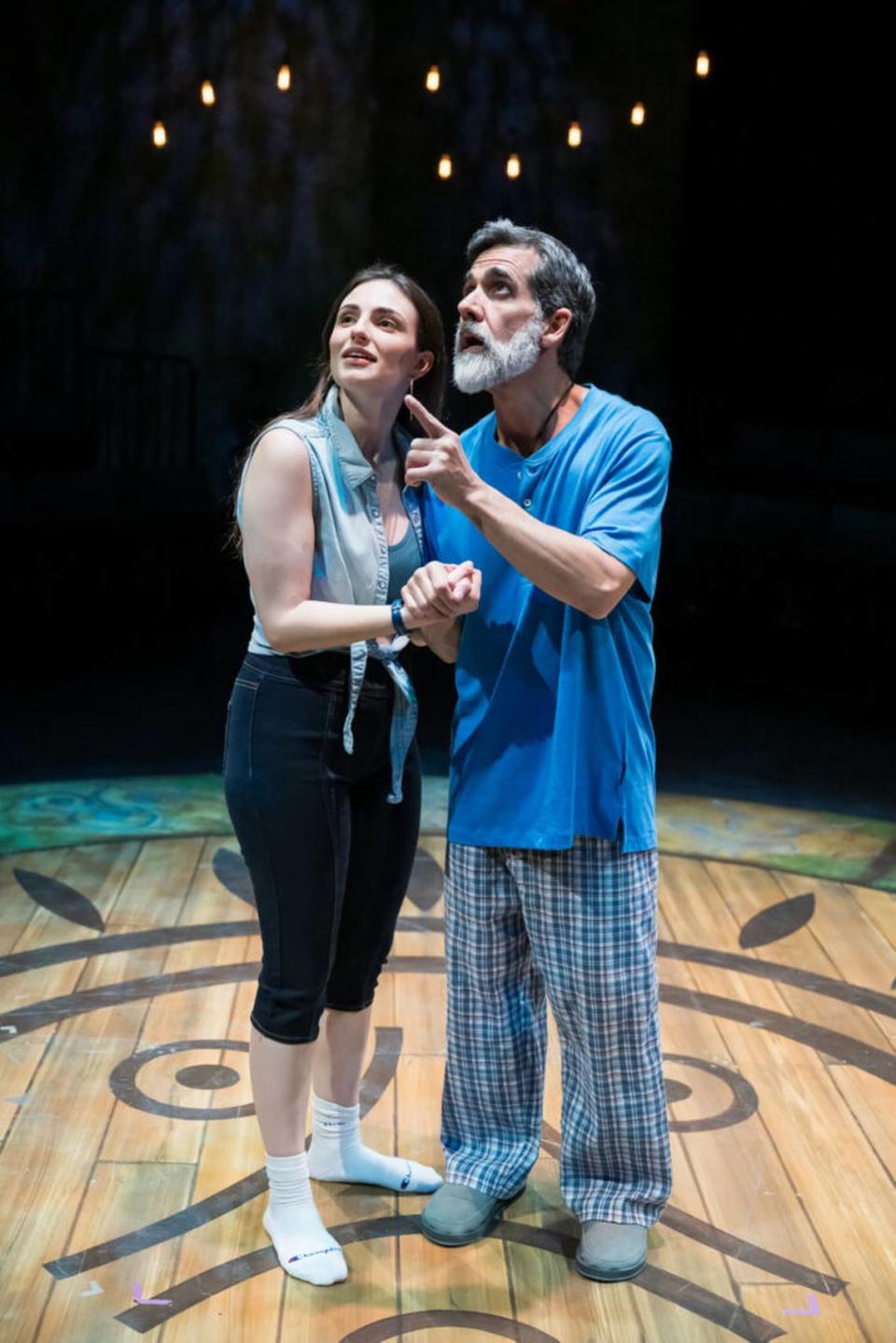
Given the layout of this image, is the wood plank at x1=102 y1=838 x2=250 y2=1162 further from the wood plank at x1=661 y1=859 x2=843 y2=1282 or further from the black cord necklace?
the black cord necklace

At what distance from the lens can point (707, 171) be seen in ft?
22.6

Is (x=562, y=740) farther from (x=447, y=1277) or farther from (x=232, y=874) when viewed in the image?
(x=232, y=874)

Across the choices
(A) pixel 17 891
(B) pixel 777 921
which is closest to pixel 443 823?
(B) pixel 777 921

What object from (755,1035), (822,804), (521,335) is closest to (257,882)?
(521,335)

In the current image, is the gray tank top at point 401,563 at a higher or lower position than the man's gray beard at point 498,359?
lower

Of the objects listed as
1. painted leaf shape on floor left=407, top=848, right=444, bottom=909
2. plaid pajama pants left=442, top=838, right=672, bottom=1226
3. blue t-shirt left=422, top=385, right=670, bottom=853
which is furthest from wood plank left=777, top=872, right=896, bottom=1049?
blue t-shirt left=422, top=385, right=670, bottom=853

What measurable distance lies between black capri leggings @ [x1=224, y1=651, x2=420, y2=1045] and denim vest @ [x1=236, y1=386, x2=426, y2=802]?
3 centimetres

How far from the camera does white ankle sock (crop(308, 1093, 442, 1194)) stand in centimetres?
262

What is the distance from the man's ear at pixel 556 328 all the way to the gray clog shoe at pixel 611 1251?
1.32m

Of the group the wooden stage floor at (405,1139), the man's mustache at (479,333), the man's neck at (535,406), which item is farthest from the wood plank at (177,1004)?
the man's mustache at (479,333)

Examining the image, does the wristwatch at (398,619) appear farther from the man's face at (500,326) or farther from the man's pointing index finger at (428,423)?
the man's face at (500,326)

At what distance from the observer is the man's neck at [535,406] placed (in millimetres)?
2342

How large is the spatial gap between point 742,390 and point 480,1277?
17.4 ft

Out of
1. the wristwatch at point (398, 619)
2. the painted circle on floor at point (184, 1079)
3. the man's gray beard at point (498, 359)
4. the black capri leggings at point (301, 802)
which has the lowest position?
the painted circle on floor at point (184, 1079)
